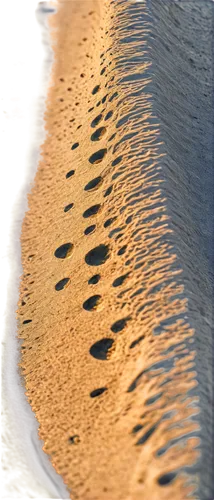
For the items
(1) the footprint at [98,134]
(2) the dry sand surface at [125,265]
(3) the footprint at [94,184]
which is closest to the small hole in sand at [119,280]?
(2) the dry sand surface at [125,265]

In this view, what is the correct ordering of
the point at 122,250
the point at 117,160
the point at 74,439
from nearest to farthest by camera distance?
the point at 74,439, the point at 122,250, the point at 117,160

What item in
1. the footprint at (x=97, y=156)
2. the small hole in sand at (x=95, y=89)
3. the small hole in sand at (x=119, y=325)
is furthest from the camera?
the small hole in sand at (x=95, y=89)

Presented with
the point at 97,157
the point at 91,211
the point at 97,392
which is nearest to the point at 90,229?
the point at 91,211

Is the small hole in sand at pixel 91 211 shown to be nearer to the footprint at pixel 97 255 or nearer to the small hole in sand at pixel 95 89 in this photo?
the footprint at pixel 97 255

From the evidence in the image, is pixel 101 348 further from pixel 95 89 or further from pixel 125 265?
pixel 95 89

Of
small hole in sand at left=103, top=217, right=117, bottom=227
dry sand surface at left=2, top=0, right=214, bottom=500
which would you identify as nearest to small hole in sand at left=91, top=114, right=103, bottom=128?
dry sand surface at left=2, top=0, right=214, bottom=500

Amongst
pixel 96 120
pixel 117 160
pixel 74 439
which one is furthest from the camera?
pixel 96 120
